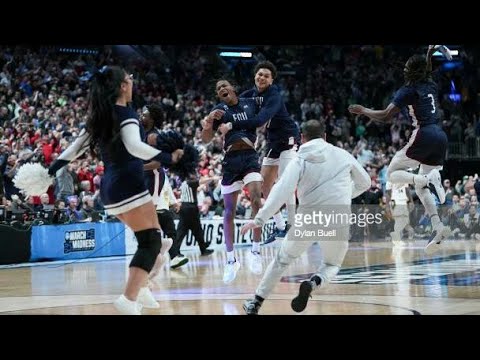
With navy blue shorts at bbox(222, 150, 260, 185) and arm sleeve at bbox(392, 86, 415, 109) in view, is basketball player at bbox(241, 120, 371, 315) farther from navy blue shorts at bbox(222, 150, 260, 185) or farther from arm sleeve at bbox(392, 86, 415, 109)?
navy blue shorts at bbox(222, 150, 260, 185)

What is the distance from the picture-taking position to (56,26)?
8383mm

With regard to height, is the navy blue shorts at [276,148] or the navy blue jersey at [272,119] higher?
the navy blue jersey at [272,119]

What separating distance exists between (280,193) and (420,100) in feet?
9.64

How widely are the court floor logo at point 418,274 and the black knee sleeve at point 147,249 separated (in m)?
3.96

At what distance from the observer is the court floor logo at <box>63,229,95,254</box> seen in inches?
641

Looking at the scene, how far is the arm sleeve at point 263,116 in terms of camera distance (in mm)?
10383


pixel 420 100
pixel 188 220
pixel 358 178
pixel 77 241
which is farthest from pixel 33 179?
pixel 77 241

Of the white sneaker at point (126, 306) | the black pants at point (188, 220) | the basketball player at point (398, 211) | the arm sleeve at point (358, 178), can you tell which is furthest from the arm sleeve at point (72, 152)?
the basketball player at point (398, 211)

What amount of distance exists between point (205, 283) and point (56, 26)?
4.25m

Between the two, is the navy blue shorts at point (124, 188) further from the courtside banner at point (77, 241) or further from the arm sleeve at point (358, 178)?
the courtside banner at point (77, 241)

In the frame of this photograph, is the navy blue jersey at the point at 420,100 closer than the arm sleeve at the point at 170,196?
Yes

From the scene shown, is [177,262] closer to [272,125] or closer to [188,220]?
[188,220]

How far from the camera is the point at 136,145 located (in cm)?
732
